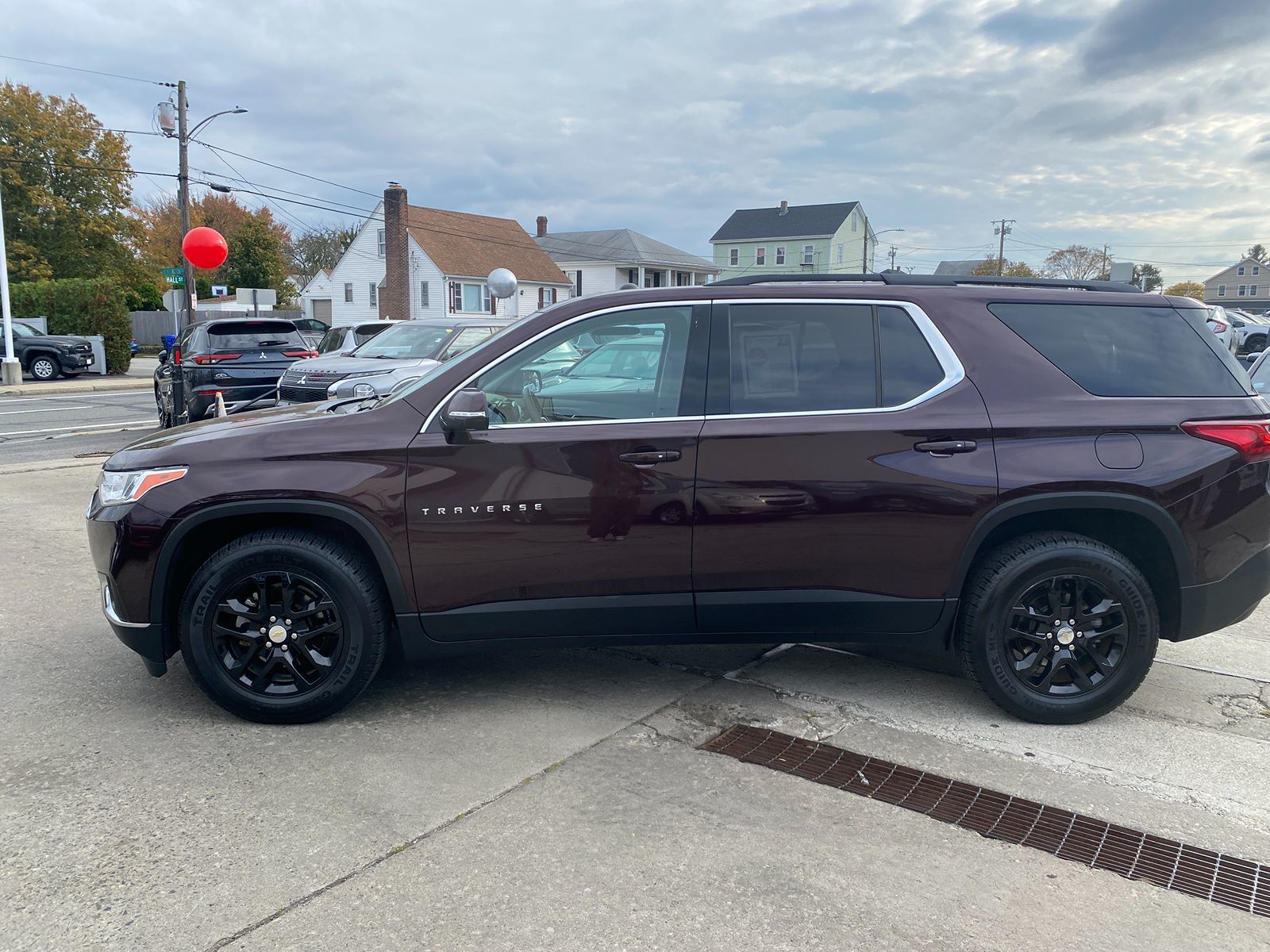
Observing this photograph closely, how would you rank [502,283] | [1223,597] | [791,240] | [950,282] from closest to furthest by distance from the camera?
1. [1223,597]
2. [950,282]
3. [502,283]
4. [791,240]

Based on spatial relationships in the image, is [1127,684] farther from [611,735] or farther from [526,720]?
[526,720]

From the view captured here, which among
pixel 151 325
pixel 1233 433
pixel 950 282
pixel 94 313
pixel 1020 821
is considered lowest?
pixel 1020 821

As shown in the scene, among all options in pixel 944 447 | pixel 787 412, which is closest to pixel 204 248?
pixel 787 412

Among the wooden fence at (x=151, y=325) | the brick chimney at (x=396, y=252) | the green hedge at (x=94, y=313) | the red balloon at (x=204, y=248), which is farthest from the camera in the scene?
the brick chimney at (x=396, y=252)

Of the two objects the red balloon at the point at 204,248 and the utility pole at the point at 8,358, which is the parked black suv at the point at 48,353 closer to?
the utility pole at the point at 8,358

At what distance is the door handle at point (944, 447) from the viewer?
3.90m

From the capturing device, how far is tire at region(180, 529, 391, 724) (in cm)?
384

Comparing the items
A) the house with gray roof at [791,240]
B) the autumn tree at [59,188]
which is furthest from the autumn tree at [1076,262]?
the autumn tree at [59,188]

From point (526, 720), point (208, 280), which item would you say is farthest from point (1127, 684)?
point (208, 280)

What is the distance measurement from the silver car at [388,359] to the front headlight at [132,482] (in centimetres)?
709

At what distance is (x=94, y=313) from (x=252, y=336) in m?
19.1

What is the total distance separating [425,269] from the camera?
4897 centimetres

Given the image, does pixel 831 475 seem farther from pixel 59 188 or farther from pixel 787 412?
pixel 59 188

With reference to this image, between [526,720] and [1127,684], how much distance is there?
2.50 metres
